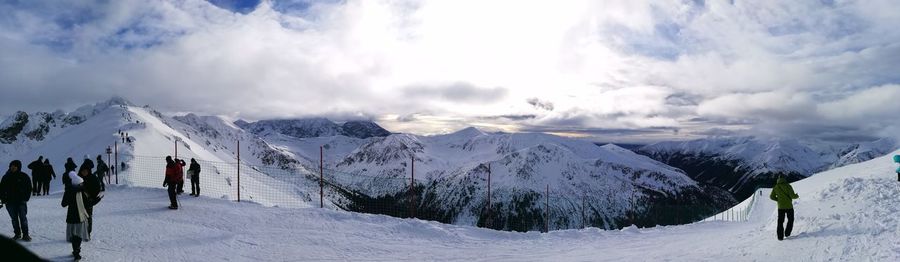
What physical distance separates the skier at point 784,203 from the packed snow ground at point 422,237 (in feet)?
0.96

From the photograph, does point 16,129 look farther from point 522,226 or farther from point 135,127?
point 522,226

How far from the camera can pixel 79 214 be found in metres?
11.8

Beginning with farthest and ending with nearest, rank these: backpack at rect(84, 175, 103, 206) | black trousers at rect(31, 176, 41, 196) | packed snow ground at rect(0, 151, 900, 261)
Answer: black trousers at rect(31, 176, 41, 196) → packed snow ground at rect(0, 151, 900, 261) → backpack at rect(84, 175, 103, 206)

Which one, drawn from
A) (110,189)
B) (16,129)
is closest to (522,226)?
(110,189)

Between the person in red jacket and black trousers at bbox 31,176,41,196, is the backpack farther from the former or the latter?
black trousers at bbox 31,176,41,196

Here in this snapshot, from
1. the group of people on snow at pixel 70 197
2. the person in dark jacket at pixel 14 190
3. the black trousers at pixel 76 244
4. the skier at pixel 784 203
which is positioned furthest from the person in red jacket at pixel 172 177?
the skier at pixel 784 203

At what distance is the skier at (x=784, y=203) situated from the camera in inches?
537

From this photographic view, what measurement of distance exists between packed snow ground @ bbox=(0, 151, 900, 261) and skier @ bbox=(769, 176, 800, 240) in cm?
29

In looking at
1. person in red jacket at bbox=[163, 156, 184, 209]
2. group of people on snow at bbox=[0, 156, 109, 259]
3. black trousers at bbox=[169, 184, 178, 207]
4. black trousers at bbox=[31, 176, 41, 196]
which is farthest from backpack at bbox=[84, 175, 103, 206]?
black trousers at bbox=[31, 176, 41, 196]

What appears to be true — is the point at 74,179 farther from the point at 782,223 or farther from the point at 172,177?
the point at 782,223

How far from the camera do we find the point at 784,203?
1391 centimetres

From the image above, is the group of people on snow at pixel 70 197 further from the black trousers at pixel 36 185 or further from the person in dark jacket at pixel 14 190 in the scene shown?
the black trousers at pixel 36 185

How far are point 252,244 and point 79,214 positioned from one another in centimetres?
432

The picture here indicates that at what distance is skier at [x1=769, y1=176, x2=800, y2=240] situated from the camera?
1365 centimetres
